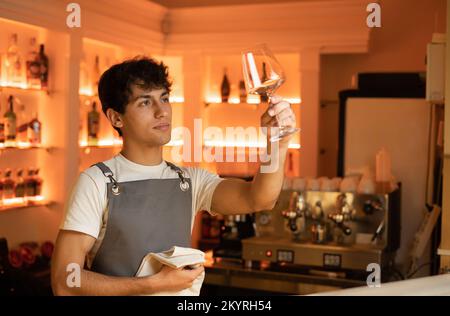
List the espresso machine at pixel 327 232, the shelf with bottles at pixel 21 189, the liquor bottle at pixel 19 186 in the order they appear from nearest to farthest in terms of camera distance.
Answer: the espresso machine at pixel 327 232, the shelf with bottles at pixel 21 189, the liquor bottle at pixel 19 186

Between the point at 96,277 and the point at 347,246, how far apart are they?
7.31 ft

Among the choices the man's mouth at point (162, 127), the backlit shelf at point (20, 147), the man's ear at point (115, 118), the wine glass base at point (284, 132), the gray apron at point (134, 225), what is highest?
the man's ear at point (115, 118)

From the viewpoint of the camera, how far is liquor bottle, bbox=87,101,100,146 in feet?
17.3

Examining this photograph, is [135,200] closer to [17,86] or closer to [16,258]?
[16,258]

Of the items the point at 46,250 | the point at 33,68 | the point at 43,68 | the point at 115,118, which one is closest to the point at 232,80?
the point at 43,68

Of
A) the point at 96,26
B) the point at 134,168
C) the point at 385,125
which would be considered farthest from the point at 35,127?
the point at 134,168

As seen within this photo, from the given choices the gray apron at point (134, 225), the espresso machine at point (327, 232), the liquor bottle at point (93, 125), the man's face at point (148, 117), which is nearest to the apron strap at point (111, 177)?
the gray apron at point (134, 225)

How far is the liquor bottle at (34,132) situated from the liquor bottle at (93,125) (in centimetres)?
66

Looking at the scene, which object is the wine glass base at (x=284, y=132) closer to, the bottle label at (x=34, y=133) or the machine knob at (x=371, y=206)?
the machine knob at (x=371, y=206)

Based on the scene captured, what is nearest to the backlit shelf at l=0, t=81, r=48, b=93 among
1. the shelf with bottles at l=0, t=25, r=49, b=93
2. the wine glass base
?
the shelf with bottles at l=0, t=25, r=49, b=93

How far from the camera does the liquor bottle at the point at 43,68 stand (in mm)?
4621

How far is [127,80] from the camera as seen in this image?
183cm

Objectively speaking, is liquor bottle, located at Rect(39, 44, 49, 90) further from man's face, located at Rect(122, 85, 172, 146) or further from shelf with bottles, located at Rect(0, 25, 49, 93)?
man's face, located at Rect(122, 85, 172, 146)

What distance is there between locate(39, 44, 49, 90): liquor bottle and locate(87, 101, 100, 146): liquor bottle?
670 mm
